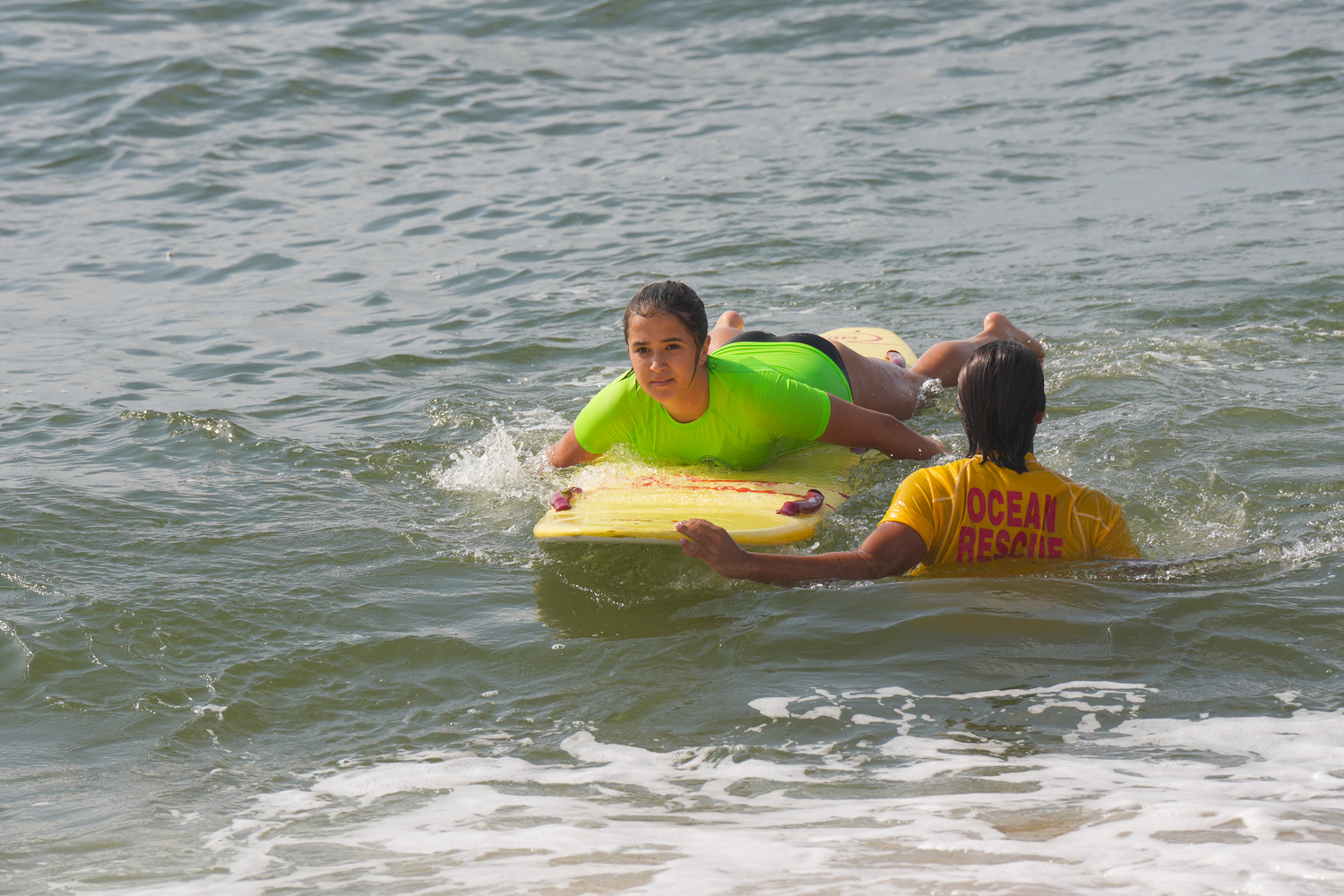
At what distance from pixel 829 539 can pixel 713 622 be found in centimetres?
92

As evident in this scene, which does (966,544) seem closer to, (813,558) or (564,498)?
(813,558)

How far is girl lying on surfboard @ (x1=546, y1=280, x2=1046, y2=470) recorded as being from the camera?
17.4ft

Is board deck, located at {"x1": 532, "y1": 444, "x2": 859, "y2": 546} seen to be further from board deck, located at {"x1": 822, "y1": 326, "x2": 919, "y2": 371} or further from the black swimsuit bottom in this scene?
board deck, located at {"x1": 822, "y1": 326, "x2": 919, "y2": 371}

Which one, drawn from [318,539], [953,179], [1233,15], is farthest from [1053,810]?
→ [1233,15]

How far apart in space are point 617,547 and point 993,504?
1775 millimetres

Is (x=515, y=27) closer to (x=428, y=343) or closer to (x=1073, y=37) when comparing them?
(x=1073, y=37)

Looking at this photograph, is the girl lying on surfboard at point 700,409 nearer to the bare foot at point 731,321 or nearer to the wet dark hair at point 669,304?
the wet dark hair at point 669,304

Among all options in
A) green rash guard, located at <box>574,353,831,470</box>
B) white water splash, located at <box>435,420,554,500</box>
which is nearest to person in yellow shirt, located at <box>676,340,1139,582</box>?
green rash guard, located at <box>574,353,831,470</box>

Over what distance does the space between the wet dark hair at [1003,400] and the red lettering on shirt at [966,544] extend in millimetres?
263

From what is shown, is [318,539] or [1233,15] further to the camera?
[1233,15]

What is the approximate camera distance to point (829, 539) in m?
5.34

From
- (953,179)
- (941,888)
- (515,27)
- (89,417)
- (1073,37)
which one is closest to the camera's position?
(941,888)

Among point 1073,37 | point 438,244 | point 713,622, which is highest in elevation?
point 1073,37

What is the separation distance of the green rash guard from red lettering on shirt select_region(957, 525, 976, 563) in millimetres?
1401
